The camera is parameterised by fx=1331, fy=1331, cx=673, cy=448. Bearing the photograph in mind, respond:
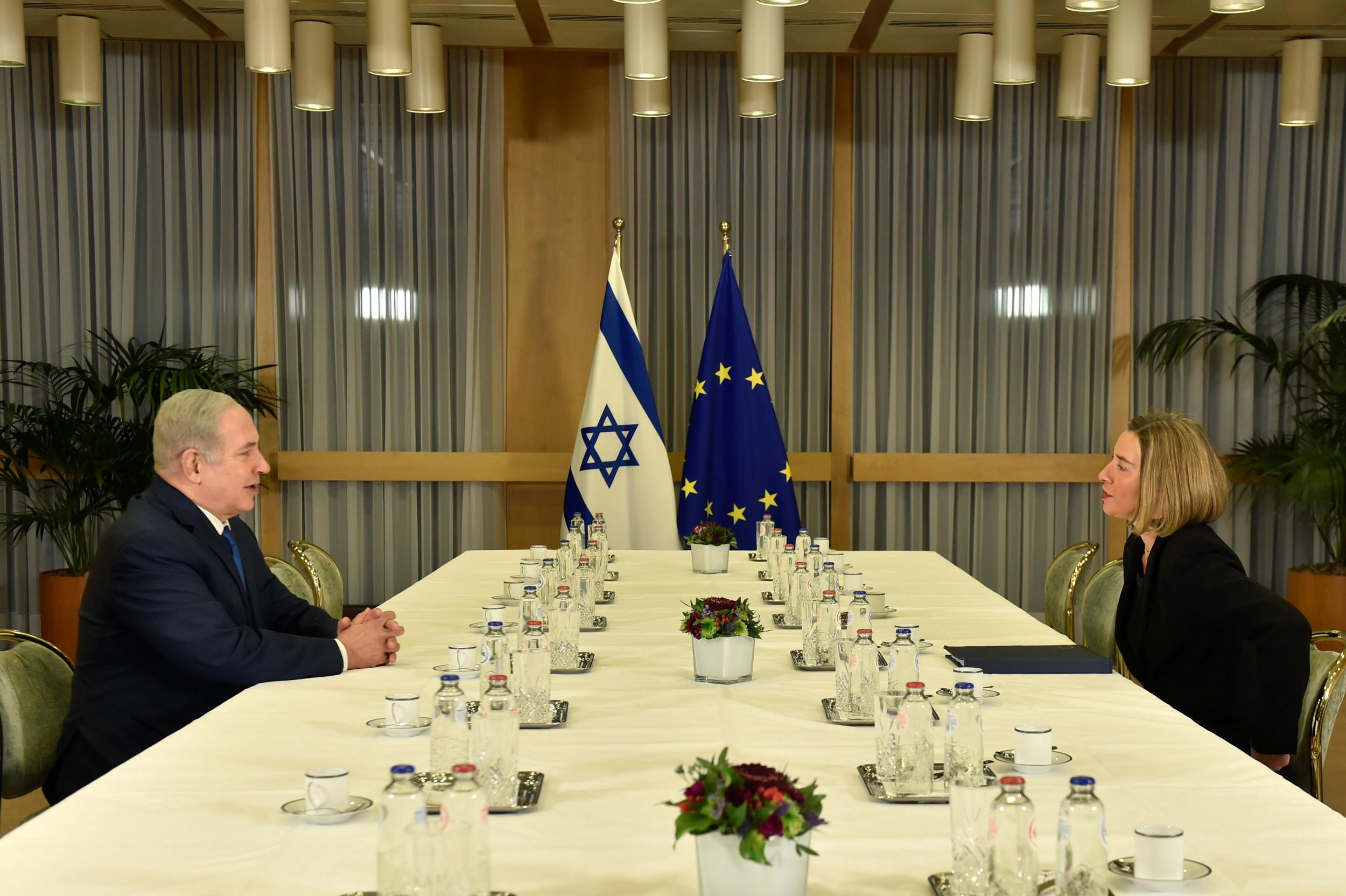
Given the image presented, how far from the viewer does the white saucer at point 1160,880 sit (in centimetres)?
171

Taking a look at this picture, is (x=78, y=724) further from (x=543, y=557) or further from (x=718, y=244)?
(x=718, y=244)

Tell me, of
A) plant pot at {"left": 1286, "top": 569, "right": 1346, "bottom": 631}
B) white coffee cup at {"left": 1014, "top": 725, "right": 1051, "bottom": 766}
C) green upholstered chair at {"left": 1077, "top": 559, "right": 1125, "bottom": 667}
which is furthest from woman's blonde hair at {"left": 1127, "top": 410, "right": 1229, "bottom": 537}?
plant pot at {"left": 1286, "top": 569, "right": 1346, "bottom": 631}

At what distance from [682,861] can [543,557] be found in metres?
3.03

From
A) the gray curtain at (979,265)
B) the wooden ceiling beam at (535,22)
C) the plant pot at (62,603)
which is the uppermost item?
the wooden ceiling beam at (535,22)

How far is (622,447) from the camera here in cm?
699

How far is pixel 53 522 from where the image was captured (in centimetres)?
659

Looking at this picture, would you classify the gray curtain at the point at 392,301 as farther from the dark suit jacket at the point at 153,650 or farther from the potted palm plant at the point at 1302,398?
the dark suit jacket at the point at 153,650

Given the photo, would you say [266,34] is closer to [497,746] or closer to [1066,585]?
[1066,585]

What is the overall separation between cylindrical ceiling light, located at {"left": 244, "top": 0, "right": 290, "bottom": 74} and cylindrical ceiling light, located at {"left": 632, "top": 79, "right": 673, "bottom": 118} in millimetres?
1836

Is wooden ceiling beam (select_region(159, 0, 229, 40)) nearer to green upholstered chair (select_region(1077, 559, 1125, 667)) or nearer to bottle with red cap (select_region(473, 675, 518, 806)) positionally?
green upholstered chair (select_region(1077, 559, 1125, 667))

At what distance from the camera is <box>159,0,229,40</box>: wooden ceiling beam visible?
20.9 feet

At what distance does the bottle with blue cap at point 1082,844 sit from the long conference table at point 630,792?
0.74ft

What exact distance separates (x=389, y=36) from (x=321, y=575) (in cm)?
230

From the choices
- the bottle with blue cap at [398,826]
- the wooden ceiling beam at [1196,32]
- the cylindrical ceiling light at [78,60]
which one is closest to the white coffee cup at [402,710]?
the bottle with blue cap at [398,826]
